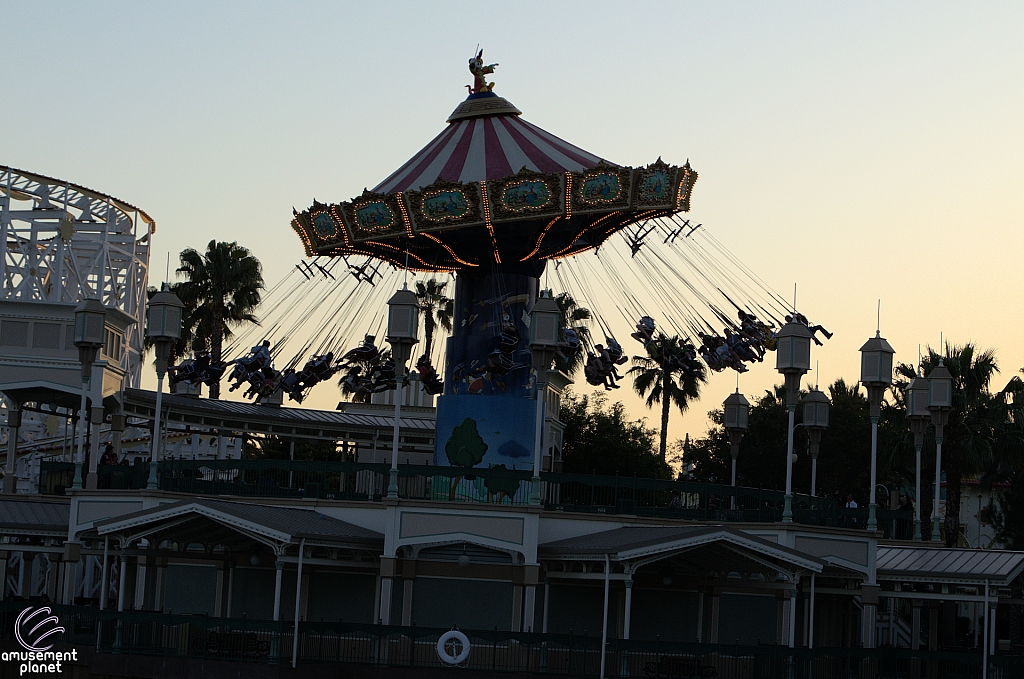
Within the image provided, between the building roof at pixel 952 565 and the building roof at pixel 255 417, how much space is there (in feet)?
68.5

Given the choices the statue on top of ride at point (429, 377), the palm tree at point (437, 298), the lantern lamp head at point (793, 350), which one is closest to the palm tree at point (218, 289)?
the palm tree at point (437, 298)

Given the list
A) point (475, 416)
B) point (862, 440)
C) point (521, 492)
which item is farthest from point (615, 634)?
point (862, 440)

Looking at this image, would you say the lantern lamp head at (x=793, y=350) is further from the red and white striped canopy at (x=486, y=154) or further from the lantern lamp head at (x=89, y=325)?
the lantern lamp head at (x=89, y=325)

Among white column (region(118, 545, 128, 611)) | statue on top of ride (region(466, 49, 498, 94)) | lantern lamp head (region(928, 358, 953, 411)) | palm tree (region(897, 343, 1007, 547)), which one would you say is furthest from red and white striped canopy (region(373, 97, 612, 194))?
palm tree (region(897, 343, 1007, 547))

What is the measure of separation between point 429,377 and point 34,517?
1127cm

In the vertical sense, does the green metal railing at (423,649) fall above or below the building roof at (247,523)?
below

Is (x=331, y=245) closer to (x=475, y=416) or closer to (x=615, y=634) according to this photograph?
(x=475, y=416)

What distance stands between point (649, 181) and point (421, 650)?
13798 mm

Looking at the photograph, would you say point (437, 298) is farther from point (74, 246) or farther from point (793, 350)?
point (793, 350)

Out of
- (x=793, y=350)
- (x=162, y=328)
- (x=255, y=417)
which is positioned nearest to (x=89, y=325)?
(x=162, y=328)

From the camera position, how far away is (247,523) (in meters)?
31.5

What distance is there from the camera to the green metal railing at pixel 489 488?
3484cm

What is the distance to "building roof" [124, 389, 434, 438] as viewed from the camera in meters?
46.3

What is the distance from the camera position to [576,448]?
74.7 m
